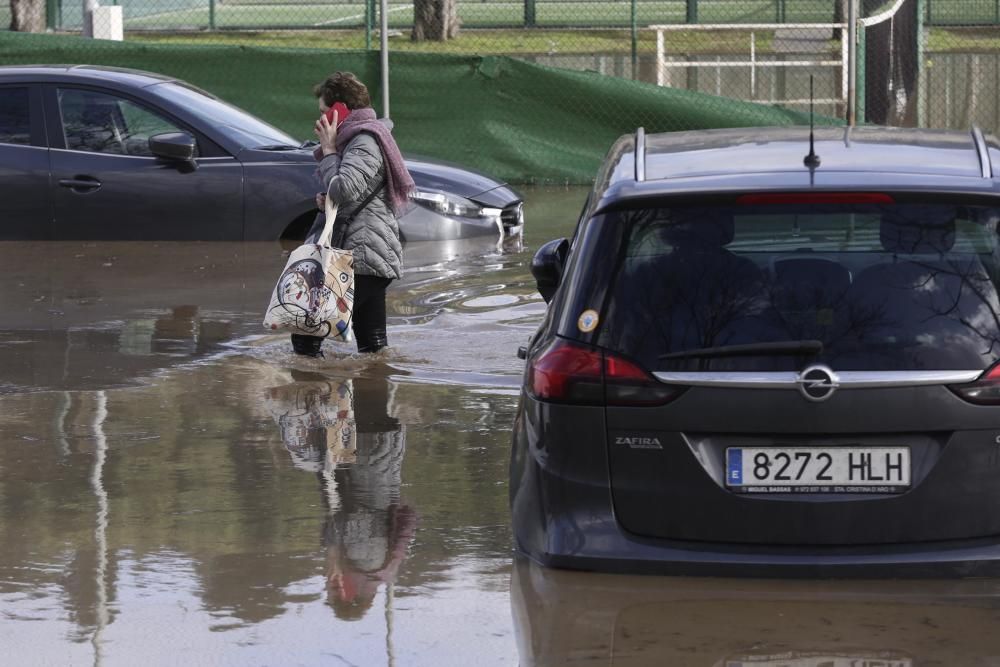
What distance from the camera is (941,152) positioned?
5.43 metres

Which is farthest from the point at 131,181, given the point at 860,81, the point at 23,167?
the point at 860,81

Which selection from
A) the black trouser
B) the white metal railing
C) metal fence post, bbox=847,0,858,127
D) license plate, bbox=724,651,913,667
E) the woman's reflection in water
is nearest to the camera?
license plate, bbox=724,651,913,667

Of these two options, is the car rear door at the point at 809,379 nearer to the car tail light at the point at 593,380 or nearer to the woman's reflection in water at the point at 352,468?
the car tail light at the point at 593,380

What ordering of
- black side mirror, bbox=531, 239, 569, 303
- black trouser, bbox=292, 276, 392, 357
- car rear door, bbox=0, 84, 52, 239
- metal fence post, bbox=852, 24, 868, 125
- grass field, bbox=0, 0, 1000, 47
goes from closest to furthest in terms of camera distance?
black side mirror, bbox=531, 239, 569, 303, black trouser, bbox=292, 276, 392, 357, car rear door, bbox=0, 84, 52, 239, metal fence post, bbox=852, 24, 868, 125, grass field, bbox=0, 0, 1000, 47

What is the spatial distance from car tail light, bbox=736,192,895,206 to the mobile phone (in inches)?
180

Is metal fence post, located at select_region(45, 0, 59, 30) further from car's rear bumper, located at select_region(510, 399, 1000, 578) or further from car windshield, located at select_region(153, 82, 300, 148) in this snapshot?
car's rear bumper, located at select_region(510, 399, 1000, 578)

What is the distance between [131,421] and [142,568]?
90.3 inches

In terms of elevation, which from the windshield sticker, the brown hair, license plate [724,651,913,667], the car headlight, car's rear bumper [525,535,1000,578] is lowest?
license plate [724,651,913,667]

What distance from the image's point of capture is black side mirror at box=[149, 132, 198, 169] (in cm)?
1266

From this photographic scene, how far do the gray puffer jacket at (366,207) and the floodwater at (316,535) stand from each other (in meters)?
0.54

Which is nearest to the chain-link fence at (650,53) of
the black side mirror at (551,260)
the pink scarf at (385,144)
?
the pink scarf at (385,144)

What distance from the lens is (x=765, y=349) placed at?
15.9 feet

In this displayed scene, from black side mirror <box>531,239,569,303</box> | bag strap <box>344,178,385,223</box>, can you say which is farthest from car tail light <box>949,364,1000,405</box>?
bag strap <box>344,178,385,223</box>

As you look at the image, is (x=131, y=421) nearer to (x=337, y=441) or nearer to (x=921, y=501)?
(x=337, y=441)
